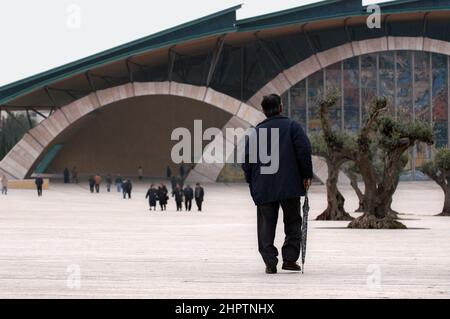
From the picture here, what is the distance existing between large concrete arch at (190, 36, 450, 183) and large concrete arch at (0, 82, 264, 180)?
115 inches

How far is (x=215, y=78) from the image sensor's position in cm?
7781

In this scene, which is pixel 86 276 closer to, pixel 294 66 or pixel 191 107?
pixel 294 66

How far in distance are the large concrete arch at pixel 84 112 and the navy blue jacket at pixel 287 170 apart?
197 ft

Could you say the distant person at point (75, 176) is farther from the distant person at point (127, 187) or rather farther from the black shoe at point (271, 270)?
the black shoe at point (271, 270)

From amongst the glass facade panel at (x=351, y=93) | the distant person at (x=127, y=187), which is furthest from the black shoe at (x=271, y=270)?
the glass facade panel at (x=351, y=93)

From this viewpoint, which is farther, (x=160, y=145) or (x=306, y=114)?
(x=160, y=145)

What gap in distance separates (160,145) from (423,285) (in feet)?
253

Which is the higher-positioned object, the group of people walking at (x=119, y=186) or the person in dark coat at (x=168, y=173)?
the person in dark coat at (x=168, y=173)

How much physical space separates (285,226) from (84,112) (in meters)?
61.9

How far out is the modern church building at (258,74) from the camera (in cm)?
7100

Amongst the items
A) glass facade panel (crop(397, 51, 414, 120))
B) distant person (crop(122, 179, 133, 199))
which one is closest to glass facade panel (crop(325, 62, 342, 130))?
glass facade panel (crop(397, 51, 414, 120))

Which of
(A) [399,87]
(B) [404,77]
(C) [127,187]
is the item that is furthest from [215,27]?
(B) [404,77]

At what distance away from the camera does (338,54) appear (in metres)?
76.2
